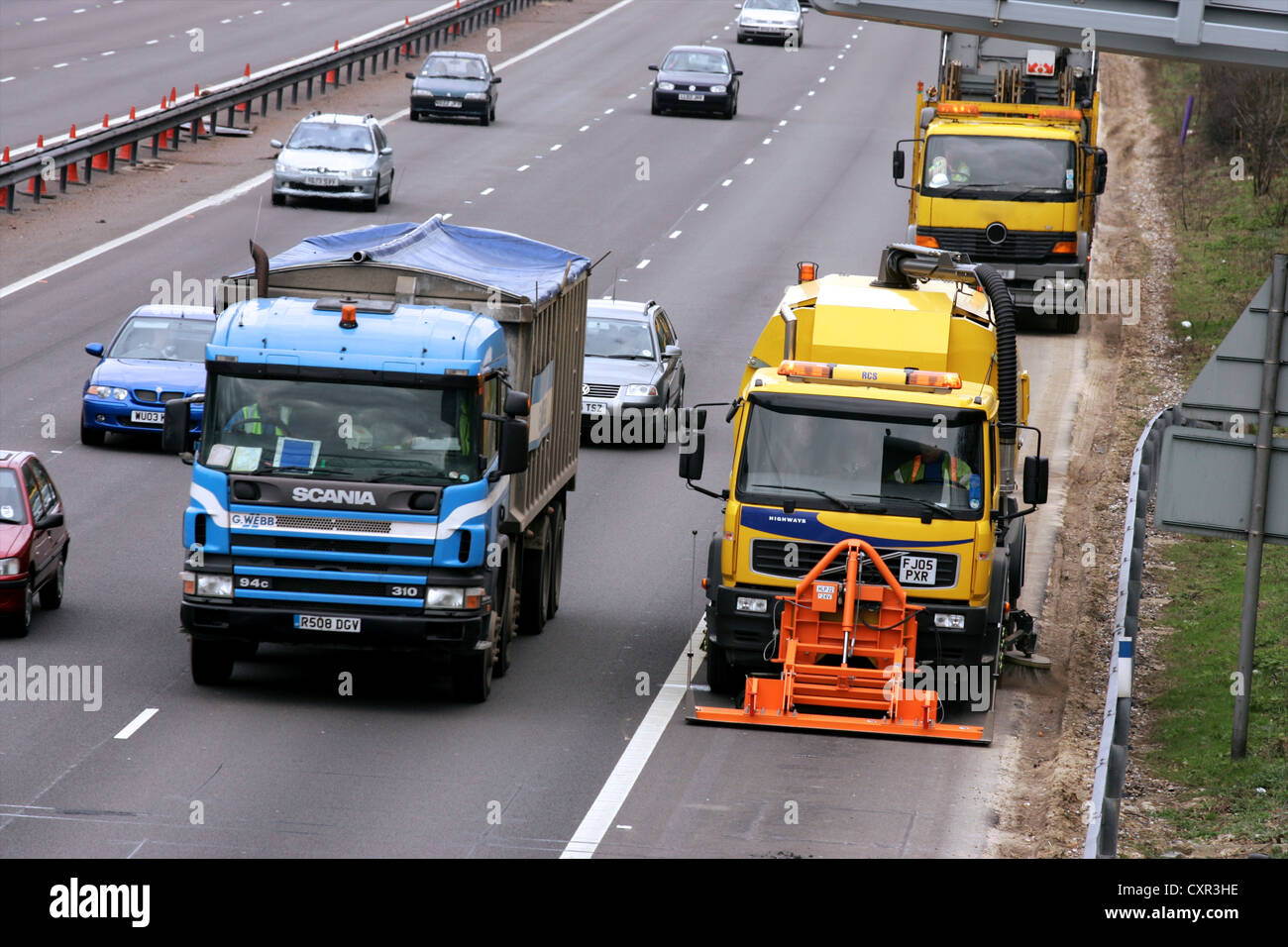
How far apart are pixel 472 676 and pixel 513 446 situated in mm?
1744

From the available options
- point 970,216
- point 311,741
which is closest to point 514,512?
point 311,741

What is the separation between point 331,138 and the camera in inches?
1582

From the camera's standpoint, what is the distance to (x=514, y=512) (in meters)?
16.7

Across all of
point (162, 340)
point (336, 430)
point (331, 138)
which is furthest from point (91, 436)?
point (331, 138)

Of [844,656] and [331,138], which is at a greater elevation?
[331,138]

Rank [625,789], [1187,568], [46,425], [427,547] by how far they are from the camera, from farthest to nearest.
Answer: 1. [46,425]
2. [1187,568]
3. [427,547]
4. [625,789]

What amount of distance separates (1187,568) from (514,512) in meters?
7.96

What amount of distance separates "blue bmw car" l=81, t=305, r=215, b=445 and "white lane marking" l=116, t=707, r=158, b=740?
919 centimetres

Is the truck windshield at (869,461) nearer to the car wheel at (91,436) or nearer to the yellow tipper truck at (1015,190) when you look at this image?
the car wheel at (91,436)

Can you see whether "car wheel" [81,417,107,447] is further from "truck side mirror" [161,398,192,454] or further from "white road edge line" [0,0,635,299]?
"truck side mirror" [161,398,192,454]

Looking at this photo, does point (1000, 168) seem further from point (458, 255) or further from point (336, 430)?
point (336, 430)

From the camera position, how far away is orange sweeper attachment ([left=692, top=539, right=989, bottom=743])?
15.1 m

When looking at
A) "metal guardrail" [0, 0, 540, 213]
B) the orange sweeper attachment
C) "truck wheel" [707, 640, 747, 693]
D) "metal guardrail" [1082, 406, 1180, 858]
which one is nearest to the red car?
"truck wheel" [707, 640, 747, 693]

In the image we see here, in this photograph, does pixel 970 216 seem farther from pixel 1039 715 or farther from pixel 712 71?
pixel 712 71
